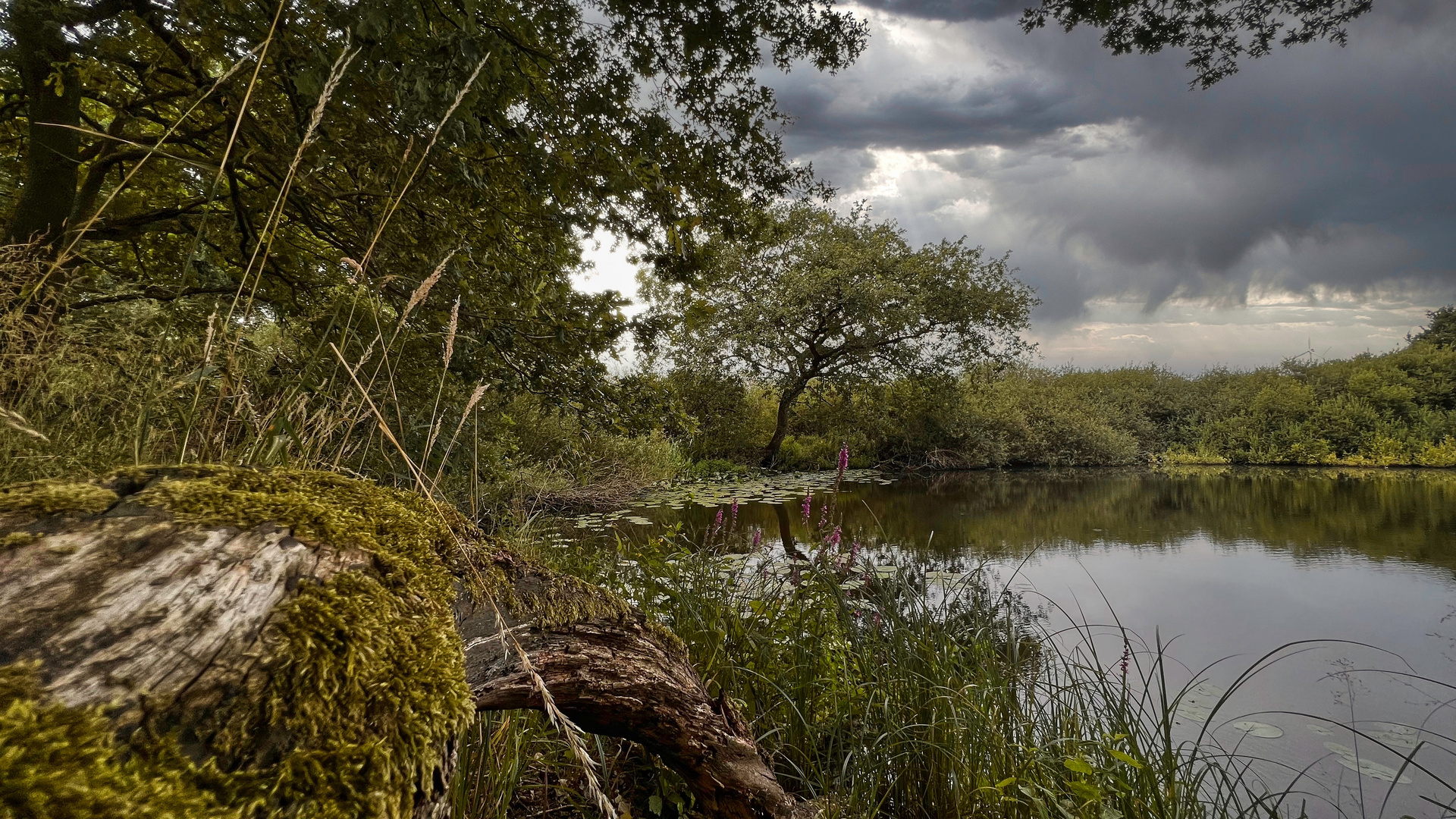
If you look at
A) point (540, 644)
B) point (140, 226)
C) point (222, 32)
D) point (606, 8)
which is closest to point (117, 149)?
point (140, 226)

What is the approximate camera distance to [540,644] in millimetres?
1289

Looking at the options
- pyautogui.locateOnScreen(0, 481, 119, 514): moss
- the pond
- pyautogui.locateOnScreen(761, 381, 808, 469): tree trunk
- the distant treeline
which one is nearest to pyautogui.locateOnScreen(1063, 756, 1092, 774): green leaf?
the pond

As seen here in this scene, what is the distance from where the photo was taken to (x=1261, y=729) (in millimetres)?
3658

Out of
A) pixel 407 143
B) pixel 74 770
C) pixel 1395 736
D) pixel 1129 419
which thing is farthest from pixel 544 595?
pixel 1129 419

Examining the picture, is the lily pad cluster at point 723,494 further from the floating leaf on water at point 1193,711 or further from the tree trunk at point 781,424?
the floating leaf on water at point 1193,711

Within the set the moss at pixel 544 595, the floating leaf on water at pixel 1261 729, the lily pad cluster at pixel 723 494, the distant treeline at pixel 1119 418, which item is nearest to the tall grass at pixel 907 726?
the floating leaf on water at pixel 1261 729

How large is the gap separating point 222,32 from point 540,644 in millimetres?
3364

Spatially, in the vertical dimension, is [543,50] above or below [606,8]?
below

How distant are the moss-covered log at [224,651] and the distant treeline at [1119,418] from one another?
1463 cm

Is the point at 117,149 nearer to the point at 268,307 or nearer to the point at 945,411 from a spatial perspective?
the point at 268,307

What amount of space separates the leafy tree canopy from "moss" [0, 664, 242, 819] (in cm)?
187

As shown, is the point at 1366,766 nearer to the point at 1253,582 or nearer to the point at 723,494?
the point at 1253,582

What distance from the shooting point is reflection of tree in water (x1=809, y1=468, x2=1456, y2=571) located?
873 centimetres

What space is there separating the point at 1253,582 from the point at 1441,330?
26.5 metres
